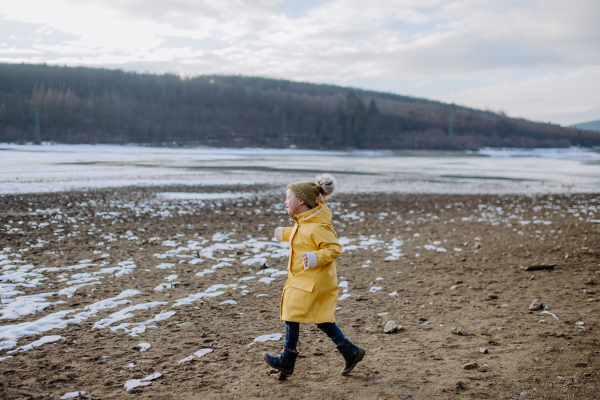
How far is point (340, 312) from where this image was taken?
4938 mm

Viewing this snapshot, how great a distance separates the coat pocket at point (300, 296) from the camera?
10.6 ft

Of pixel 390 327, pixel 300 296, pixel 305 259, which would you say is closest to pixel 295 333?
pixel 300 296

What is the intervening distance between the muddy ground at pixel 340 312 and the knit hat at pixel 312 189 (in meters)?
1.42

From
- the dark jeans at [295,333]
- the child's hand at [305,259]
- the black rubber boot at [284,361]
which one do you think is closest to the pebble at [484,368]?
the dark jeans at [295,333]

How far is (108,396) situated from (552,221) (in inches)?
439

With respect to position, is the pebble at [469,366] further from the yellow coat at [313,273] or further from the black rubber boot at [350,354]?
the yellow coat at [313,273]

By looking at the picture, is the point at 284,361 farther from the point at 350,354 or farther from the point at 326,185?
the point at 326,185

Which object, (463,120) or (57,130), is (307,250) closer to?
(57,130)

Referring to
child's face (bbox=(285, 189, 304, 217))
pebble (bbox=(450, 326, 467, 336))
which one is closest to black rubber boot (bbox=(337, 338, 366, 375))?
child's face (bbox=(285, 189, 304, 217))

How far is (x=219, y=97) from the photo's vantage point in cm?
14312

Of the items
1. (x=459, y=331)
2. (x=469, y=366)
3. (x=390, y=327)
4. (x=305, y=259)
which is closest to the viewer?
(x=305, y=259)

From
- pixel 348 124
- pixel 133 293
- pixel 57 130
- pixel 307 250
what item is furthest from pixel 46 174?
pixel 348 124

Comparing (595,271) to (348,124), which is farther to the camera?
(348,124)

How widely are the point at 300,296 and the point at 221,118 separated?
124 m
